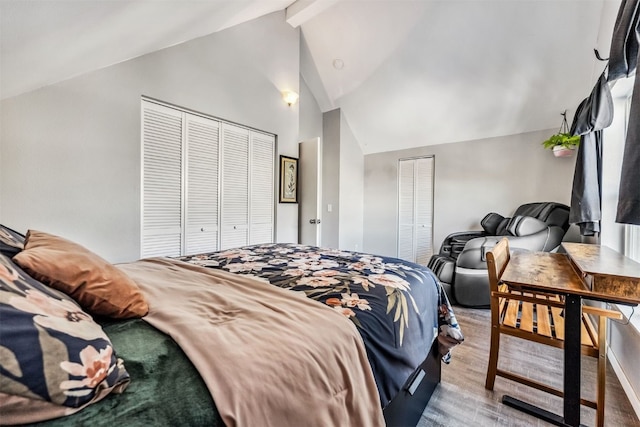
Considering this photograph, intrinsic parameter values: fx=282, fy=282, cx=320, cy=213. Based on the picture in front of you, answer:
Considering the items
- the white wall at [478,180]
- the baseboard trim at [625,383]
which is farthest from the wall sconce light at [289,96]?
the baseboard trim at [625,383]

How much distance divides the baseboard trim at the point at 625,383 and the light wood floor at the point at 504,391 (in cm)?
3

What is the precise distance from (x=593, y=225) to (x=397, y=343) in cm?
226

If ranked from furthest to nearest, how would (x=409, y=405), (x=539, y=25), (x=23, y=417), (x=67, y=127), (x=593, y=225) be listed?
1. (x=539, y=25)
2. (x=593, y=225)
3. (x=67, y=127)
4. (x=409, y=405)
5. (x=23, y=417)

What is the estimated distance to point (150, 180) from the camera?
250cm

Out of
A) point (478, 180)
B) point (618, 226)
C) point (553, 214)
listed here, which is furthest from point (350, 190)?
point (618, 226)

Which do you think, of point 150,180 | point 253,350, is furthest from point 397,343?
point 150,180

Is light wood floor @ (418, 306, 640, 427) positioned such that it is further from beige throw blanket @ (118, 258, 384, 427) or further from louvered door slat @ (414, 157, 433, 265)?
louvered door slat @ (414, 157, 433, 265)

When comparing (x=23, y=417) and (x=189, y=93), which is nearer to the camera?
(x=23, y=417)

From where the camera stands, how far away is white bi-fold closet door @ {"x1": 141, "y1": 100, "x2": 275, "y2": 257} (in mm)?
2527

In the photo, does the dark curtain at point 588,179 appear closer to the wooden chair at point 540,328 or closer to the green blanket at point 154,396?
the wooden chair at point 540,328

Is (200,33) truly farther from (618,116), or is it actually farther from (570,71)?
(570,71)

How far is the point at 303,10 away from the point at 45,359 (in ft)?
13.2

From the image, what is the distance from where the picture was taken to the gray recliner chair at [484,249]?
9.96 ft

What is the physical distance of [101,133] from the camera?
2.20 m
